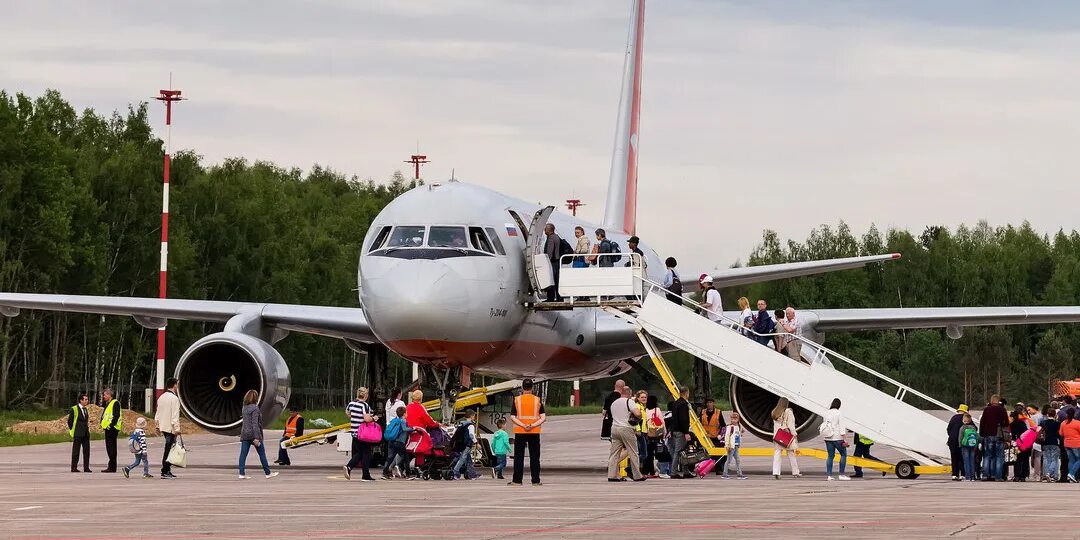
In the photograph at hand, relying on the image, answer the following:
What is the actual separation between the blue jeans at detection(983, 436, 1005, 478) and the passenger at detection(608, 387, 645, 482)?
6121 mm

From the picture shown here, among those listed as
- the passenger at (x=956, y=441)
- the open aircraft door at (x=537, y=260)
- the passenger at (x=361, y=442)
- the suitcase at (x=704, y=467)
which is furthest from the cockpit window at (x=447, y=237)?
the passenger at (x=956, y=441)

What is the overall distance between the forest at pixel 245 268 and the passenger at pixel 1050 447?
11.9 m

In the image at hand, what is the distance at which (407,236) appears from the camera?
2417 centimetres

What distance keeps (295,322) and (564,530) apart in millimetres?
15509

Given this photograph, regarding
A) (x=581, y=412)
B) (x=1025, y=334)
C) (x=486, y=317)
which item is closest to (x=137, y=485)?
(x=486, y=317)

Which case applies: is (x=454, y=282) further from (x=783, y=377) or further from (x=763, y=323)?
(x=763, y=323)

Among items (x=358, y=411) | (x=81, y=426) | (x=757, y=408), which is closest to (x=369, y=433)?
(x=358, y=411)

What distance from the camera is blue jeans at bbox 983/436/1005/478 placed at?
81.6ft

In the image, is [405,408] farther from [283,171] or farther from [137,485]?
[283,171]

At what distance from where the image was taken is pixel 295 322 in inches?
1115

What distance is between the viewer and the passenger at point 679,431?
81.0ft

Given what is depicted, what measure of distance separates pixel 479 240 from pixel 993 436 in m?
8.81

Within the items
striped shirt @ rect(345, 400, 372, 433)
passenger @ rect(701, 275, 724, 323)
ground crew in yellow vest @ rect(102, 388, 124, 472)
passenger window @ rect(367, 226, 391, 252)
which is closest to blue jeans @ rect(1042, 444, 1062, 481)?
passenger @ rect(701, 275, 724, 323)

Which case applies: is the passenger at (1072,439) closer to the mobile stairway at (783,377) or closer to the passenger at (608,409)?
the mobile stairway at (783,377)
